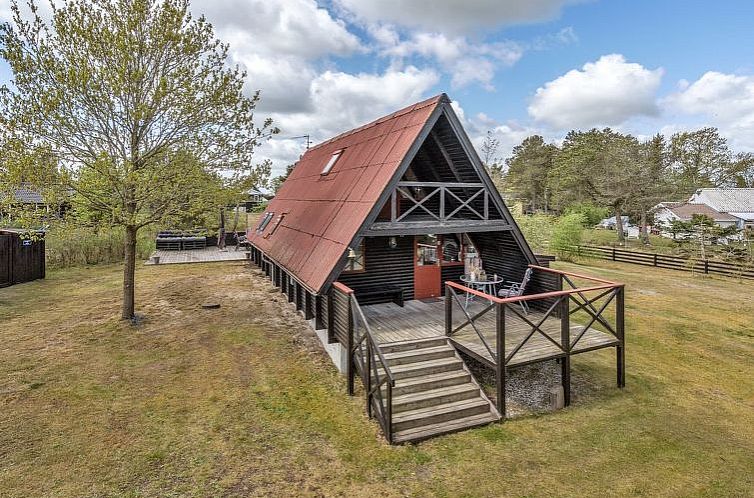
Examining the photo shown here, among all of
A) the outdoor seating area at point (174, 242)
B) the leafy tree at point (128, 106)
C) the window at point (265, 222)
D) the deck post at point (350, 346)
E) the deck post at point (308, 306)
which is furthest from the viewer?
the outdoor seating area at point (174, 242)

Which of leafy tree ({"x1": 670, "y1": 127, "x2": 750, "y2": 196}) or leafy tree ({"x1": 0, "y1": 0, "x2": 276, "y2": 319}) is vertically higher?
leafy tree ({"x1": 670, "y1": 127, "x2": 750, "y2": 196})

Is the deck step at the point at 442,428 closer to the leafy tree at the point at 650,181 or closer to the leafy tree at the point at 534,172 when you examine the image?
the leafy tree at the point at 650,181

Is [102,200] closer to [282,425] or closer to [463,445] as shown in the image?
[282,425]

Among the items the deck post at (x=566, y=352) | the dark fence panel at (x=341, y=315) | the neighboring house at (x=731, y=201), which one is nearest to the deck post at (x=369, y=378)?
the dark fence panel at (x=341, y=315)

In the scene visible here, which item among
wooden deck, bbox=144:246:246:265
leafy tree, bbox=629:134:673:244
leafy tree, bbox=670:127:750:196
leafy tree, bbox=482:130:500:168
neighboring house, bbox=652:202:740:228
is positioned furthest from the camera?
leafy tree, bbox=670:127:750:196

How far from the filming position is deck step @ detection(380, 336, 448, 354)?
7.05 meters

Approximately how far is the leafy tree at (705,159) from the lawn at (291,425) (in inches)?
1758

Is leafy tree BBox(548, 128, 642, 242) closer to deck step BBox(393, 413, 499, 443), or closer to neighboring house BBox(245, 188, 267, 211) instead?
neighboring house BBox(245, 188, 267, 211)

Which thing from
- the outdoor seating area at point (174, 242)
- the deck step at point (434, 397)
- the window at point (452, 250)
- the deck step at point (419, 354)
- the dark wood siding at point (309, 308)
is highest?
the outdoor seating area at point (174, 242)

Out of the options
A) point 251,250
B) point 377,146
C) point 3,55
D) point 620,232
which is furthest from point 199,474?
point 620,232

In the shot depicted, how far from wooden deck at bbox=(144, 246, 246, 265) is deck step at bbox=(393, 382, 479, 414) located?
18.0m

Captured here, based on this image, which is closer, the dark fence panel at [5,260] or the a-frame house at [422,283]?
the a-frame house at [422,283]

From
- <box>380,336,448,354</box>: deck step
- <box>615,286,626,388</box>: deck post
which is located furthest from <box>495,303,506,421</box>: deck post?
<box>615,286,626,388</box>: deck post

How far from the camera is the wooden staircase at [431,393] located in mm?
5996
